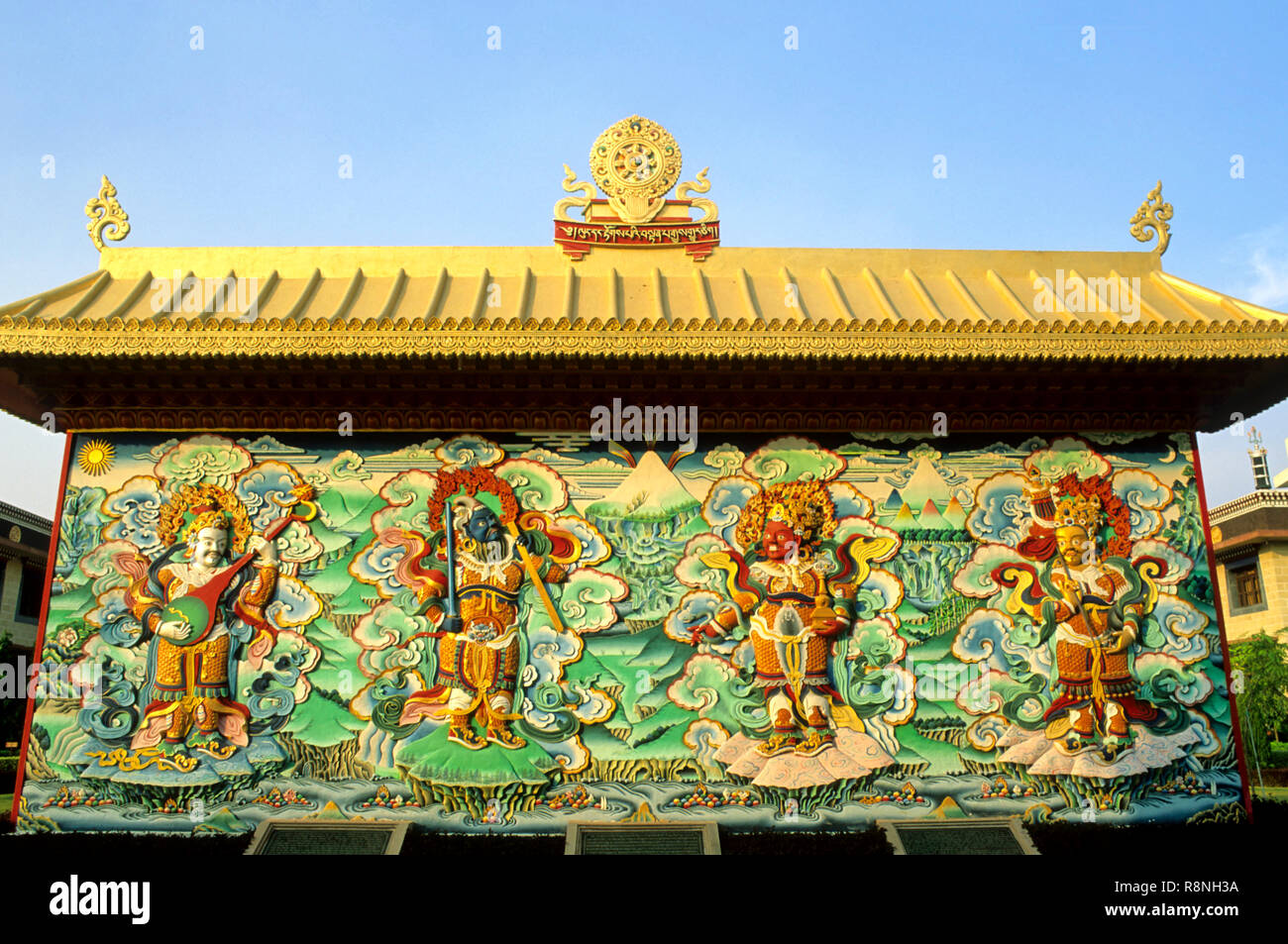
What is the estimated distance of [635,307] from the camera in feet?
28.7

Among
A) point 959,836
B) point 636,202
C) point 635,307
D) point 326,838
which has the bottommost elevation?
point 959,836

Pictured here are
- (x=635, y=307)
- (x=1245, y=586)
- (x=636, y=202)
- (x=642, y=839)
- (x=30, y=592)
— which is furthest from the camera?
(x=1245, y=586)

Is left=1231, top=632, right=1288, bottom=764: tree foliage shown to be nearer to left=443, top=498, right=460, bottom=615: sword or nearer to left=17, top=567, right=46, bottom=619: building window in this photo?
left=443, top=498, right=460, bottom=615: sword

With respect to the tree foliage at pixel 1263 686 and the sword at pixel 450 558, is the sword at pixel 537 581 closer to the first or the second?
the sword at pixel 450 558

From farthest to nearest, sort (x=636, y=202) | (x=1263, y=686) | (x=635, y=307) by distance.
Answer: (x=1263, y=686) → (x=636, y=202) → (x=635, y=307)

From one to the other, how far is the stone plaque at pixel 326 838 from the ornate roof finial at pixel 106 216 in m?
5.44

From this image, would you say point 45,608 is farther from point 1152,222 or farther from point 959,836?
point 1152,222

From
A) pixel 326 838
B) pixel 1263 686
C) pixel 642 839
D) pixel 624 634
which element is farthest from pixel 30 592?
pixel 1263 686

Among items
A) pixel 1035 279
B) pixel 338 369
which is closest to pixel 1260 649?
pixel 1035 279

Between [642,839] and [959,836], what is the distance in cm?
223

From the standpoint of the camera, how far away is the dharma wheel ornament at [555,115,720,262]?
9570 mm

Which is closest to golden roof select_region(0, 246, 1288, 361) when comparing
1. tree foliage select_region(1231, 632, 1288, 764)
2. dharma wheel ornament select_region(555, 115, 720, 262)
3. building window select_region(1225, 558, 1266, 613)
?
dharma wheel ornament select_region(555, 115, 720, 262)
